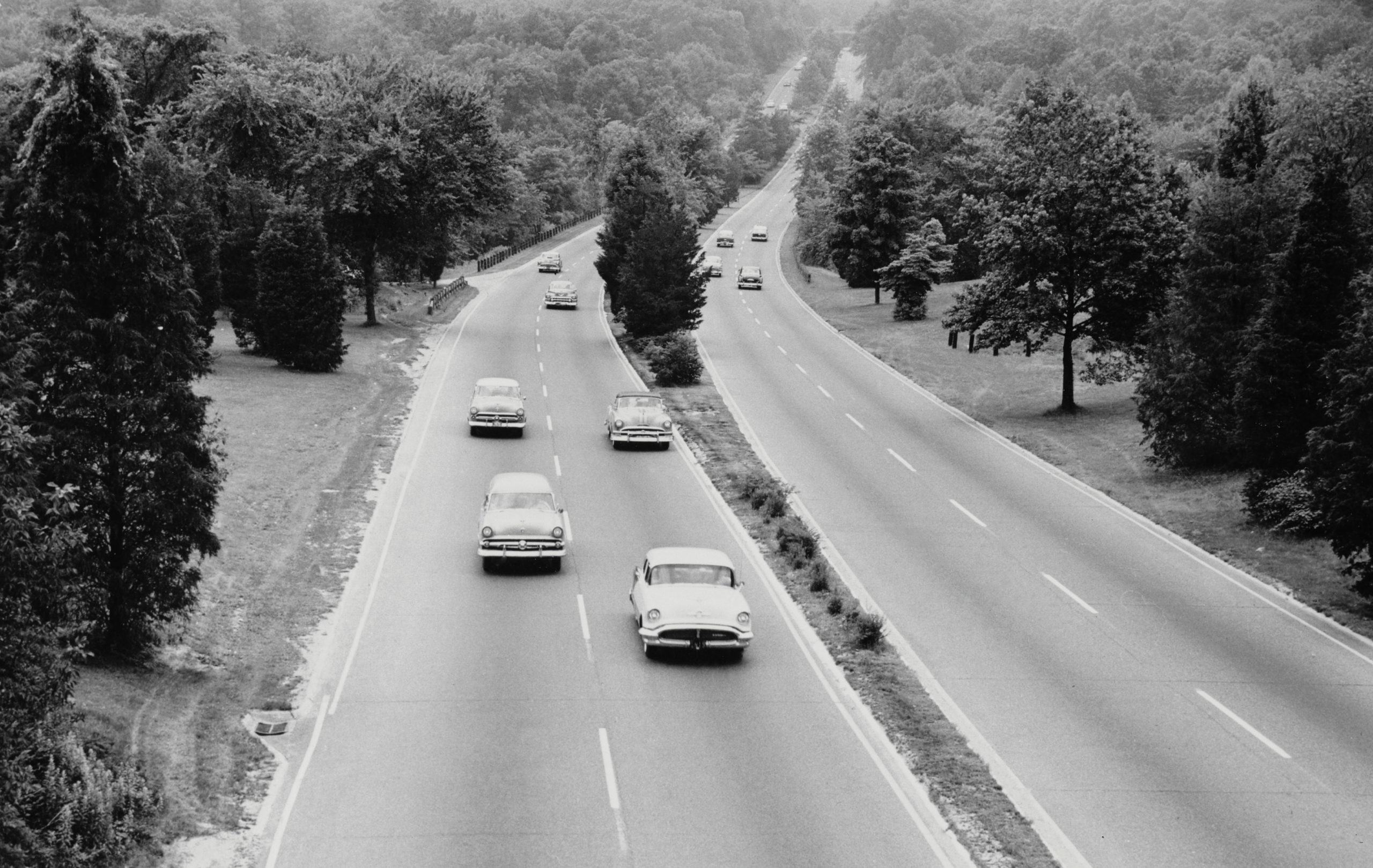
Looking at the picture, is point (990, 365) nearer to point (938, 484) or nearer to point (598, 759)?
point (938, 484)

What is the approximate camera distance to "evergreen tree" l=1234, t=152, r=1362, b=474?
106 ft

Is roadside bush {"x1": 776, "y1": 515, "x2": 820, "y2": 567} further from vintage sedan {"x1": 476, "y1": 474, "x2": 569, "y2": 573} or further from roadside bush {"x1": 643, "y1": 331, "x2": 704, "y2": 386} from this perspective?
roadside bush {"x1": 643, "y1": 331, "x2": 704, "y2": 386}

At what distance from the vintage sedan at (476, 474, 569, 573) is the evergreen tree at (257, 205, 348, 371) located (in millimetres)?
22529

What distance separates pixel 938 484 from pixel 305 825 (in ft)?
75.0

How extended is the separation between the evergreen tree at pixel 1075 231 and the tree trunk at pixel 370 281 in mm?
29468

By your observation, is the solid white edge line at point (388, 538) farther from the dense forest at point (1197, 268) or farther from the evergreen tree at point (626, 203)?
the dense forest at point (1197, 268)

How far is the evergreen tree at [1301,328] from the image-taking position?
32188 millimetres

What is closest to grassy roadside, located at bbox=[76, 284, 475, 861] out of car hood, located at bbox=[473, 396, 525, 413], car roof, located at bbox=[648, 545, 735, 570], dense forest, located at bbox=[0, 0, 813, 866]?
dense forest, located at bbox=[0, 0, 813, 866]

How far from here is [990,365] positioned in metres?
55.2

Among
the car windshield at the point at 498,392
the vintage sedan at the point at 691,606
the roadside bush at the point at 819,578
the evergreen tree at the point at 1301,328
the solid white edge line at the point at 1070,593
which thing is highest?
the evergreen tree at the point at 1301,328

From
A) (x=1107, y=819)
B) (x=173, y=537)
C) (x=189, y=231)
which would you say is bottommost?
(x=1107, y=819)

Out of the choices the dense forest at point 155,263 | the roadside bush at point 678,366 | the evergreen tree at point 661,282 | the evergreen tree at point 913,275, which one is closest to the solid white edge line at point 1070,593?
the dense forest at point 155,263

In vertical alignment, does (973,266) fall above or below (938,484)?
above

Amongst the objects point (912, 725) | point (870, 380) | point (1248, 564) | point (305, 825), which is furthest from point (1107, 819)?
point (870, 380)
